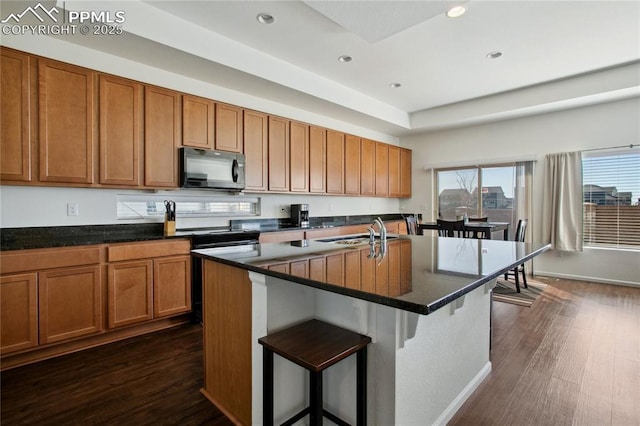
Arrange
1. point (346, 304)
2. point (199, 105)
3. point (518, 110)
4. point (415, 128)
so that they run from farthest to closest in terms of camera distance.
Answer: point (415, 128) → point (518, 110) → point (199, 105) → point (346, 304)

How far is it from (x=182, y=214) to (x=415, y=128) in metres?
4.37

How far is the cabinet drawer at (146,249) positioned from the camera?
2705 millimetres

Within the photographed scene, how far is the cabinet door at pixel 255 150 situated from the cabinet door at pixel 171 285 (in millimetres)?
1244

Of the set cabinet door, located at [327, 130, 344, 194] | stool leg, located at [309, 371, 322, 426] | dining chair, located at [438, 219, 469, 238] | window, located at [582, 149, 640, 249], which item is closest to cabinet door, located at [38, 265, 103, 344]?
stool leg, located at [309, 371, 322, 426]

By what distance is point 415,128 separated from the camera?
5887 millimetres

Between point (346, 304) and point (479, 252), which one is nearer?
point (346, 304)

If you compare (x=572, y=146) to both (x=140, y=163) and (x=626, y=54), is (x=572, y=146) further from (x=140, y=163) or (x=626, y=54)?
(x=140, y=163)

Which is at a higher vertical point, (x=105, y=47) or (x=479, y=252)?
(x=105, y=47)

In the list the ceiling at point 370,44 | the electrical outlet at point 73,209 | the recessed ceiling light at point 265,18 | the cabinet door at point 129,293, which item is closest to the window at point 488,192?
the ceiling at point 370,44

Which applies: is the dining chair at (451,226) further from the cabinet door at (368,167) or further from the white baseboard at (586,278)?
the white baseboard at (586,278)

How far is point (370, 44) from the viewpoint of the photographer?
→ 327 cm

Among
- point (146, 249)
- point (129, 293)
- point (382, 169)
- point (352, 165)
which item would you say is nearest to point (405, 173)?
point (382, 169)

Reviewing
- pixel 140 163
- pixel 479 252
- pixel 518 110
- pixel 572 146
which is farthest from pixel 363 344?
pixel 572 146

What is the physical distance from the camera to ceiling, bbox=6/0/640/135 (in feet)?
8.63
